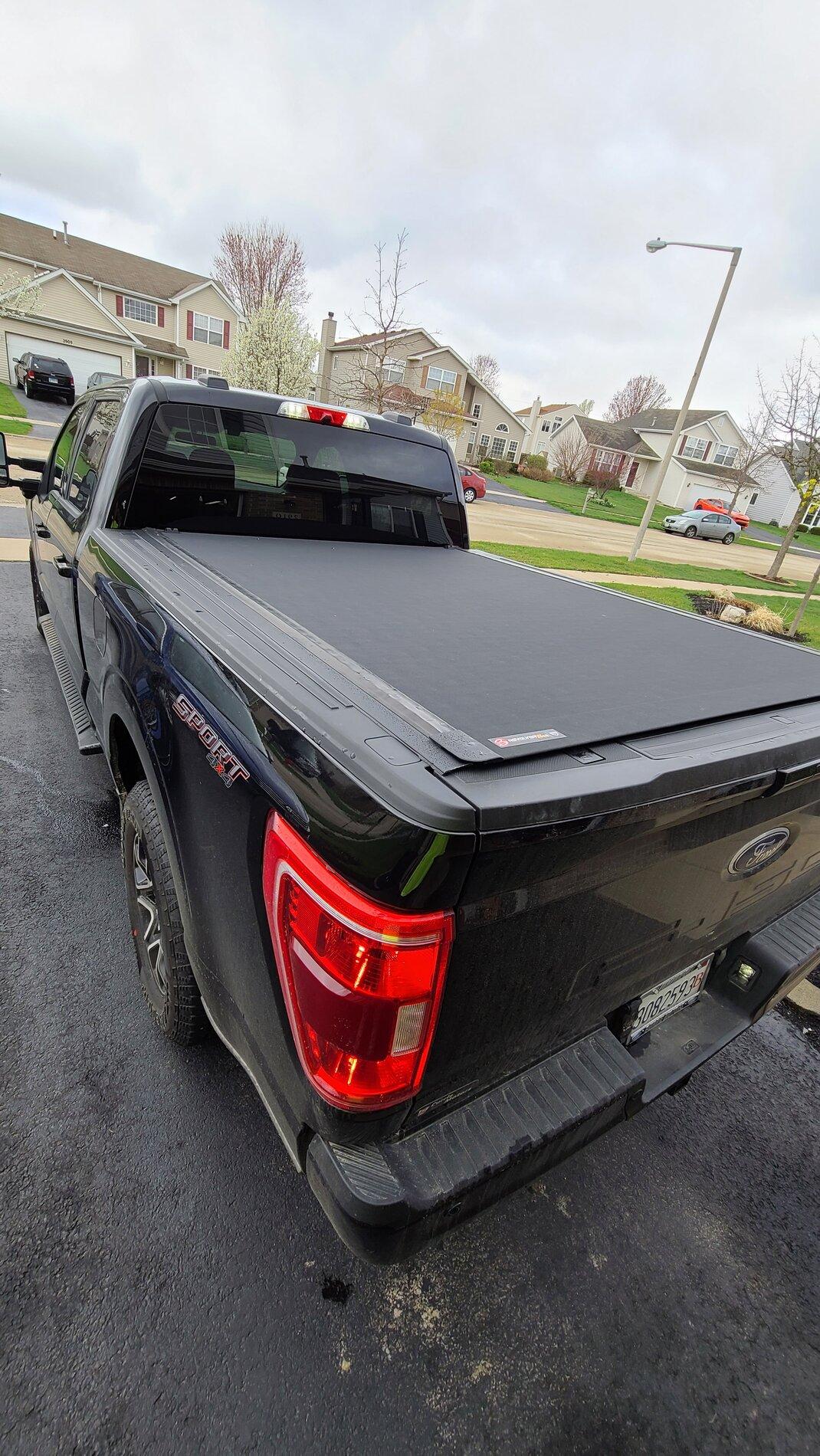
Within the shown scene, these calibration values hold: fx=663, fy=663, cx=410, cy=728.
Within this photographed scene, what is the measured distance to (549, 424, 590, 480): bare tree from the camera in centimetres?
Result: 5241

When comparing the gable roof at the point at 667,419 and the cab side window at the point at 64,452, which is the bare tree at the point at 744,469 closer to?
the gable roof at the point at 667,419

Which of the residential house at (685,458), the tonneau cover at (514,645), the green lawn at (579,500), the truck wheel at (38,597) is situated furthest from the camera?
the residential house at (685,458)

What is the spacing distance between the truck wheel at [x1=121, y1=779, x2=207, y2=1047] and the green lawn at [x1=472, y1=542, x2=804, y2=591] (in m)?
10.9

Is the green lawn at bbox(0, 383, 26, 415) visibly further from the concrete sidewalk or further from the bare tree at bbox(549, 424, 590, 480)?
the bare tree at bbox(549, 424, 590, 480)

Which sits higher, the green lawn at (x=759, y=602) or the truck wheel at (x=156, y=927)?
the truck wheel at (x=156, y=927)

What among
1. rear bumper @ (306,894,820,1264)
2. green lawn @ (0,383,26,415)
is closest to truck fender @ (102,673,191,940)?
rear bumper @ (306,894,820,1264)

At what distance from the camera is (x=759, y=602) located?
14.9 meters

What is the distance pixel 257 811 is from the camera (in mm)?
1387

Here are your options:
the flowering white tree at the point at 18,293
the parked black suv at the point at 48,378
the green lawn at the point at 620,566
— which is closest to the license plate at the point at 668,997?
the green lawn at the point at 620,566

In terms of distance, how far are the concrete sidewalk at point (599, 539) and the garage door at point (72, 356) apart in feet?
72.0

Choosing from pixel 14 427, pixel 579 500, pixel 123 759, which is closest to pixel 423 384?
pixel 579 500

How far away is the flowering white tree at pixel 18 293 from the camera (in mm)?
27156

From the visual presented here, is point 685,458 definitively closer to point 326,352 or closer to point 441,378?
point 441,378

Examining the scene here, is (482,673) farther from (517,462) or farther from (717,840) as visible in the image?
(517,462)
